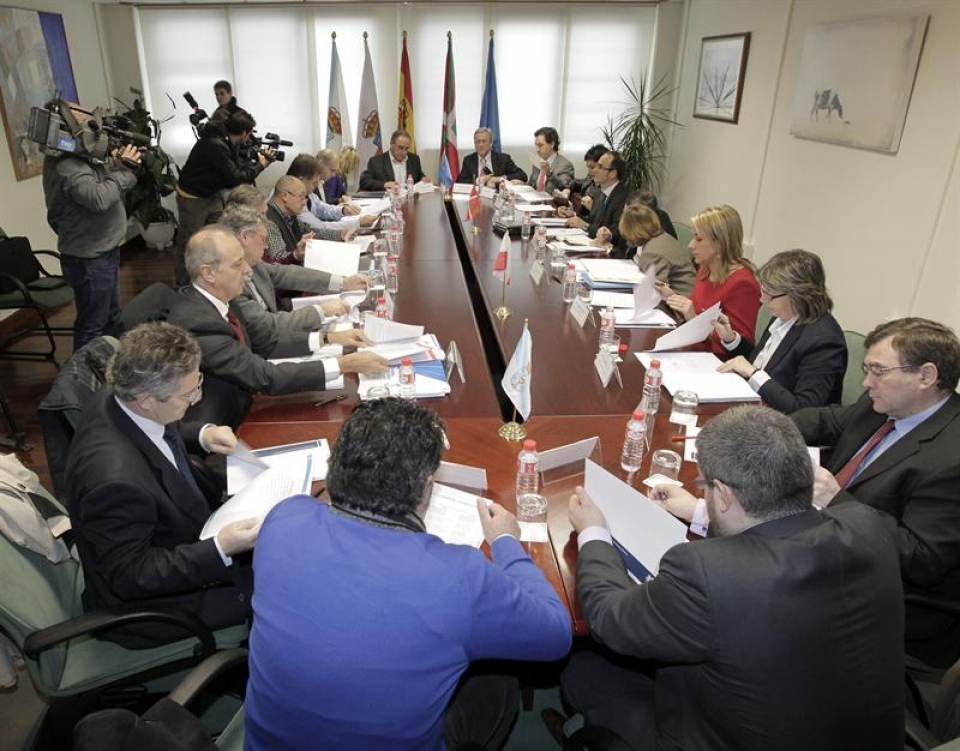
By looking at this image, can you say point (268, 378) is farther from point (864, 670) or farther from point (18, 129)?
point (18, 129)

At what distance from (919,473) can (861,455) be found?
0.28m

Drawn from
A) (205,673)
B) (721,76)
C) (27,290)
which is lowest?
(205,673)

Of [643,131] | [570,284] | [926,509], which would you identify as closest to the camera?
[926,509]

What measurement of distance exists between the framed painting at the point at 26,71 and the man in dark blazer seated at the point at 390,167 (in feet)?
8.94

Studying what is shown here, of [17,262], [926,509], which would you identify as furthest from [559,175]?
[926,509]

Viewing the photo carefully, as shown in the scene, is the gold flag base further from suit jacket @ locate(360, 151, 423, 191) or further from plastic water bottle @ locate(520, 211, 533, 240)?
suit jacket @ locate(360, 151, 423, 191)

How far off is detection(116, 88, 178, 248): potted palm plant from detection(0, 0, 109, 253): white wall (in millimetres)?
363

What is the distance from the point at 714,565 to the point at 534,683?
3.33 feet

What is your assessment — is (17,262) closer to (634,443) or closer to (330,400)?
(330,400)

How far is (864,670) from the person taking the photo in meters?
1.08

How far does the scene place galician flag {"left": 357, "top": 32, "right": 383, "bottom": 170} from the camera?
23.4 feet

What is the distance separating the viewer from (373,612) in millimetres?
988

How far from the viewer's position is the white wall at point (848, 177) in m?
3.31

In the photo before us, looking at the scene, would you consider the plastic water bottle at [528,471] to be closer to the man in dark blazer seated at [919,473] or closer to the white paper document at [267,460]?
the white paper document at [267,460]
